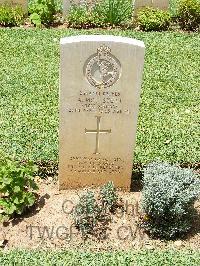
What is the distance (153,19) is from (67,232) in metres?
6.32

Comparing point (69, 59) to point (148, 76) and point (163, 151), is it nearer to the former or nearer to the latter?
point (163, 151)

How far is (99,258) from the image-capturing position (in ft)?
17.4

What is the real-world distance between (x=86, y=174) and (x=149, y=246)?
113 cm

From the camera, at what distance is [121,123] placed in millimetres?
5734

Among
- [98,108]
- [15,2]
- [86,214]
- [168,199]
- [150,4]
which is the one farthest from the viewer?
[150,4]

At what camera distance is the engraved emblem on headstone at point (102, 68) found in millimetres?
5301

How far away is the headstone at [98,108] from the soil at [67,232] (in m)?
0.33

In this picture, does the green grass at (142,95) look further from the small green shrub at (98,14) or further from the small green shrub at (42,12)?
the small green shrub at (42,12)

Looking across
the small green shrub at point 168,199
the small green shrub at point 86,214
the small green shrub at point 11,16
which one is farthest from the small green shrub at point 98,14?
the small green shrub at point 86,214

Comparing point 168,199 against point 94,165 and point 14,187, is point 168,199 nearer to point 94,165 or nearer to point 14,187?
point 94,165

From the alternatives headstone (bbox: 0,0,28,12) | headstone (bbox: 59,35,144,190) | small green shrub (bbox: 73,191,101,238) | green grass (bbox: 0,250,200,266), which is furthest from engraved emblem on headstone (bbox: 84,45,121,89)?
headstone (bbox: 0,0,28,12)

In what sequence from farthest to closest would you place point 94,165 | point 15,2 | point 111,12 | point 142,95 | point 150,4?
1. point 150,4
2. point 15,2
3. point 111,12
4. point 142,95
5. point 94,165

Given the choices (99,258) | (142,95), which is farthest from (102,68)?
(142,95)

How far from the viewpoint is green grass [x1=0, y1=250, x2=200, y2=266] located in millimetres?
5230
